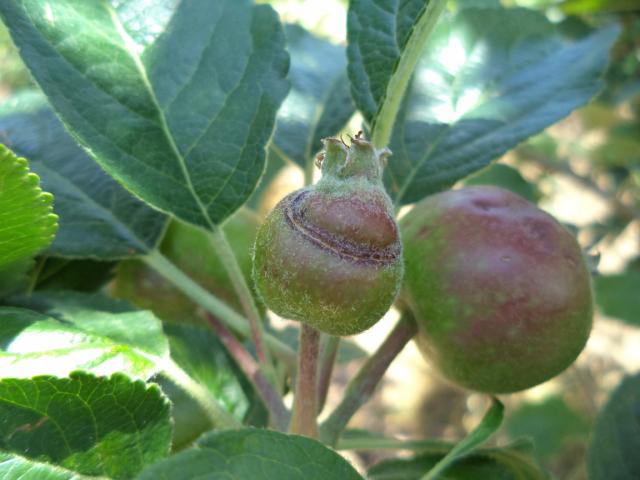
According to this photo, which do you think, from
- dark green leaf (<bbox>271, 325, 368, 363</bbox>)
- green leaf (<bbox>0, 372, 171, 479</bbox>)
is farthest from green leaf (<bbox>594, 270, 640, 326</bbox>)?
green leaf (<bbox>0, 372, 171, 479</bbox>)

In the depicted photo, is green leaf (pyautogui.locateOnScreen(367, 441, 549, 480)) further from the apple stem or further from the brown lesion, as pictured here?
the brown lesion

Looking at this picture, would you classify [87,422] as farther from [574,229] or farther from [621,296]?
[621,296]

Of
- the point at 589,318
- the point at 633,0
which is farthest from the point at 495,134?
the point at 633,0

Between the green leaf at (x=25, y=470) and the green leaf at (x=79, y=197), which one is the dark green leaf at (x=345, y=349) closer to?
the green leaf at (x=79, y=197)

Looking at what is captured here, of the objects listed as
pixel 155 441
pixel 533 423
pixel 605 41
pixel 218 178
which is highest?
pixel 605 41

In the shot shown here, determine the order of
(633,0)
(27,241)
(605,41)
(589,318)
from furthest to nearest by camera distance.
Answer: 1. (633,0)
2. (605,41)
3. (589,318)
4. (27,241)

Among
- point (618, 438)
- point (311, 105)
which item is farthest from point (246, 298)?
point (618, 438)

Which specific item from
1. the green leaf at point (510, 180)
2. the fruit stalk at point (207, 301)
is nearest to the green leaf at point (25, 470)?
the fruit stalk at point (207, 301)

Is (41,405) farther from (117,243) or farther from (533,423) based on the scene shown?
(533,423)
